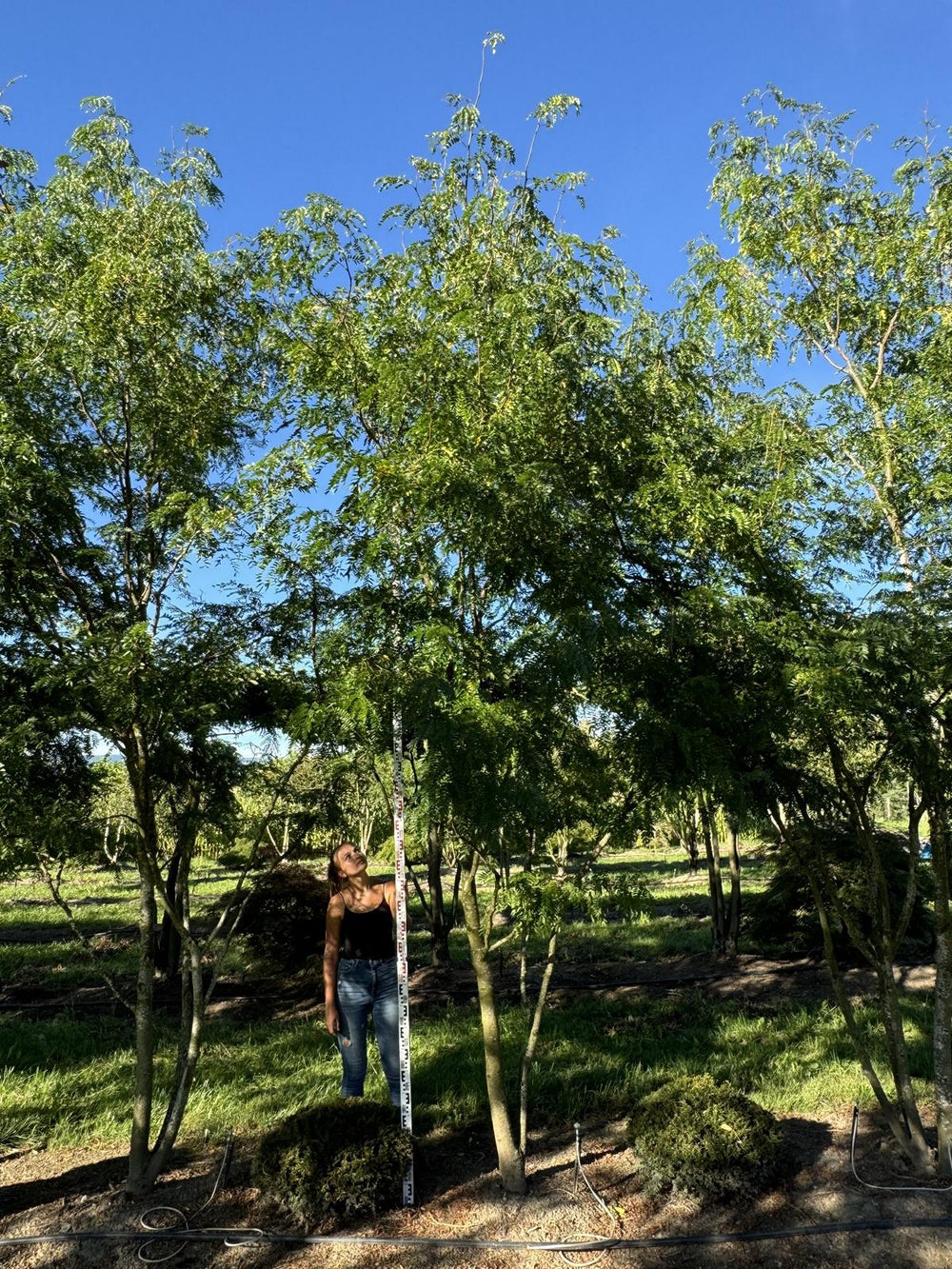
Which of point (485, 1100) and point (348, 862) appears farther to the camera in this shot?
point (485, 1100)

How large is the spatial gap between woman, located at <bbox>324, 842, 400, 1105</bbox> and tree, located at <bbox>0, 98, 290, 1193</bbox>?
78cm

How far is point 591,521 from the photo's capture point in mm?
4168

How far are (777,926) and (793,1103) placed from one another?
232 inches

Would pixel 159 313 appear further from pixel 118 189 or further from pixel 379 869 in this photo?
pixel 379 869

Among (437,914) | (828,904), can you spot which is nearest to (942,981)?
(828,904)

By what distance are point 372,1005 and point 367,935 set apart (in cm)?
44

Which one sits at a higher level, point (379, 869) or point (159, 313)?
point (159, 313)

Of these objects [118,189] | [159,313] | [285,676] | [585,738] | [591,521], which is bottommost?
[585,738]

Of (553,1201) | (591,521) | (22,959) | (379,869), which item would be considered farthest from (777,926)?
(379,869)

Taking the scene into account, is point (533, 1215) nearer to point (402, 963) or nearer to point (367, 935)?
point (402, 963)

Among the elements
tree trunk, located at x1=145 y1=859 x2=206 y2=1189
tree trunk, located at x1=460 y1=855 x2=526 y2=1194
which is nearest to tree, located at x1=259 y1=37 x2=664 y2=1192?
tree trunk, located at x1=460 y1=855 x2=526 y2=1194

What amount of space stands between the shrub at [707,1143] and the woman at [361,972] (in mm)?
1448

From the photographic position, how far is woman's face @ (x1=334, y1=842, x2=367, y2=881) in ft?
16.6

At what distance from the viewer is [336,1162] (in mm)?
4199
